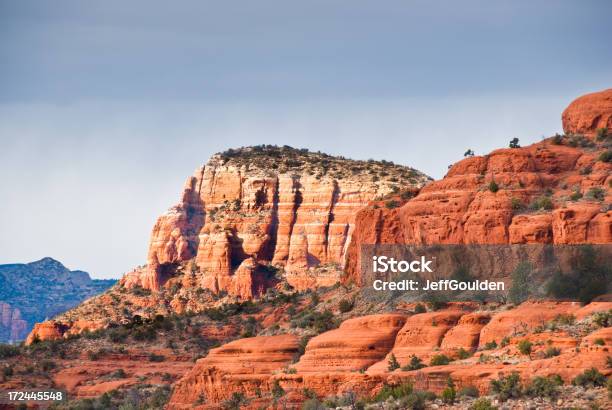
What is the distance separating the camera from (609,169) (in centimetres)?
9206

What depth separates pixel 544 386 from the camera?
71812mm

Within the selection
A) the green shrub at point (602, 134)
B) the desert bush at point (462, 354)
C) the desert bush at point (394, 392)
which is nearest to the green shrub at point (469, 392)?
the desert bush at point (394, 392)

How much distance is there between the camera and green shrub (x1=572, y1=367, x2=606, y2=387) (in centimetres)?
7125

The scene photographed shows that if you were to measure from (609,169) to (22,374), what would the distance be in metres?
46.1

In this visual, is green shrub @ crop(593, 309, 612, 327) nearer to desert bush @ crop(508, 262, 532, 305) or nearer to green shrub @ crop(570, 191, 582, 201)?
desert bush @ crop(508, 262, 532, 305)

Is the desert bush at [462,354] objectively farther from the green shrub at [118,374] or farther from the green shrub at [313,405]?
the green shrub at [118,374]

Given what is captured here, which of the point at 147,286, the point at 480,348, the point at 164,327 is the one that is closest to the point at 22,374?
the point at 164,327

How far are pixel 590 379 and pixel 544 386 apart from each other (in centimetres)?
194

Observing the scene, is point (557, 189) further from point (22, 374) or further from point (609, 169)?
point (22, 374)

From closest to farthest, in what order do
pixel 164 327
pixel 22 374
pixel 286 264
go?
pixel 22 374
pixel 164 327
pixel 286 264

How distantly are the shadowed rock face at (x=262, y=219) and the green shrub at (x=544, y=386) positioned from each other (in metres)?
65.2

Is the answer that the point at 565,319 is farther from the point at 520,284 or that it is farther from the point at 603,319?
the point at 520,284

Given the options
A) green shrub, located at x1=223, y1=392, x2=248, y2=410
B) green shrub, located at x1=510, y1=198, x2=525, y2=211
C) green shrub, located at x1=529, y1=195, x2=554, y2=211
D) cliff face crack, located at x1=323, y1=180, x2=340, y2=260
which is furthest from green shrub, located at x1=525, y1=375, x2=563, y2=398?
cliff face crack, located at x1=323, y1=180, x2=340, y2=260

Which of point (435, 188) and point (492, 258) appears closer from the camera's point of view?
point (492, 258)
